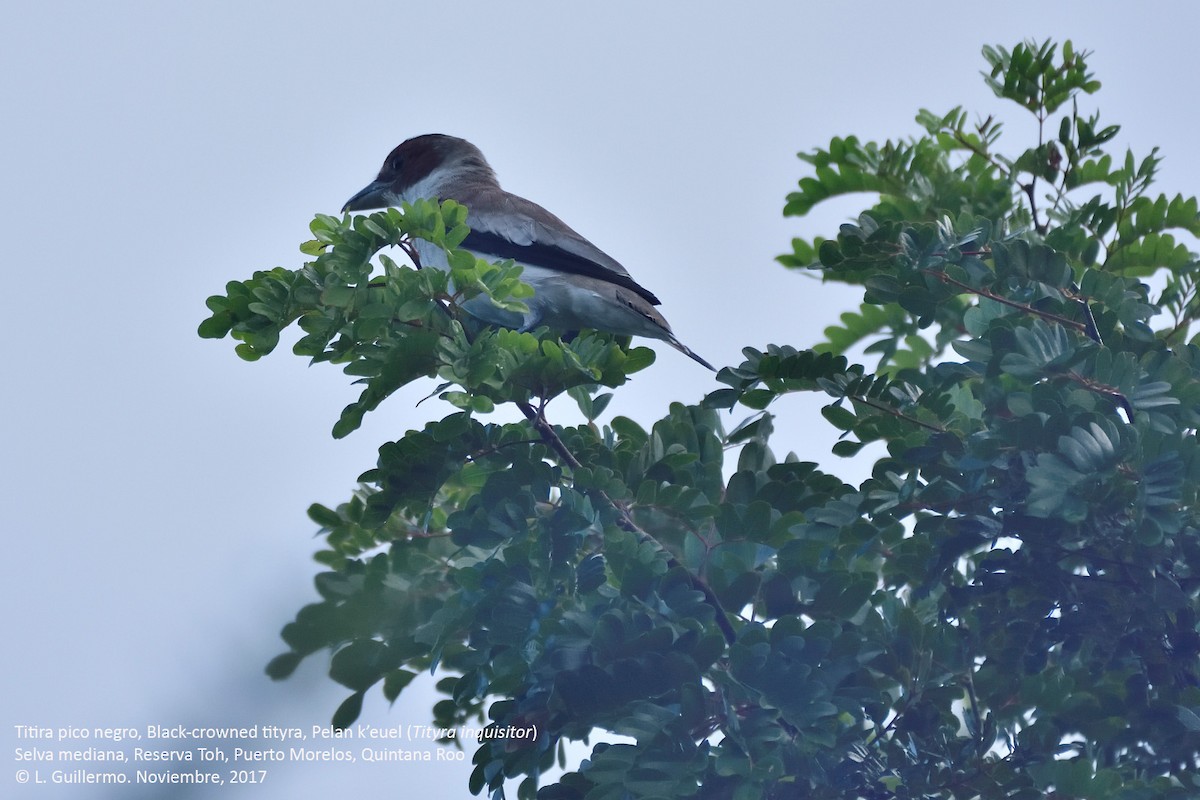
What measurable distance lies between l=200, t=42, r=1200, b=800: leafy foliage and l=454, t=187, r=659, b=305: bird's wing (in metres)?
1.37

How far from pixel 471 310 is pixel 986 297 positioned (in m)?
1.65

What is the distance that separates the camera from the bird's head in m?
7.04

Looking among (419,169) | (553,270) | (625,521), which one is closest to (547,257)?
(553,270)

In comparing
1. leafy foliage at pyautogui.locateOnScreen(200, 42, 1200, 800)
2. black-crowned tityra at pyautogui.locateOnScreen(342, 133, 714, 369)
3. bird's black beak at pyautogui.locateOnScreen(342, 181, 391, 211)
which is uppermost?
bird's black beak at pyautogui.locateOnScreen(342, 181, 391, 211)

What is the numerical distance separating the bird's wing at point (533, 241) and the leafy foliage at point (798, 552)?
137cm

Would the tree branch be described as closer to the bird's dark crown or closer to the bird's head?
the bird's head

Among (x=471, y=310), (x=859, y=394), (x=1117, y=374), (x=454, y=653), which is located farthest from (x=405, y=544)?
(x=1117, y=374)

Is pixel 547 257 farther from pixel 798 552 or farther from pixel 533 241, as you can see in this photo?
pixel 798 552

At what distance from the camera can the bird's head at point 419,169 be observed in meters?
7.04

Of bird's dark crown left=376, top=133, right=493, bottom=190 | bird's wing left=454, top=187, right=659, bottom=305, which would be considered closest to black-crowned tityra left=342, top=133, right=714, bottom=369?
bird's wing left=454, top=187, right=659, bottom=305

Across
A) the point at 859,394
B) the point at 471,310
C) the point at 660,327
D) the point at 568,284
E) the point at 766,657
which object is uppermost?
the point at 568,284

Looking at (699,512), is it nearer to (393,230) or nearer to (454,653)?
(454,653)

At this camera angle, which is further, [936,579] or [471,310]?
[471,310]

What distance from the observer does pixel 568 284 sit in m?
5.04
